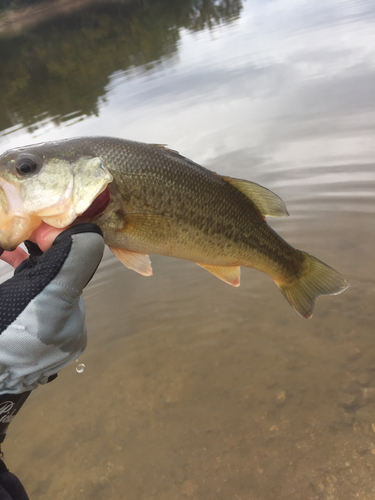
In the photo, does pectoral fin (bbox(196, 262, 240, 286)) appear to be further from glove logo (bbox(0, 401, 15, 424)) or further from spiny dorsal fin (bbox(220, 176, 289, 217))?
glove logo (bbox(0, 401, 15, 424))

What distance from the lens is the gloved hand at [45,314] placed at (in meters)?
1.54

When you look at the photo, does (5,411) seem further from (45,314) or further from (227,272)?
(227,272)

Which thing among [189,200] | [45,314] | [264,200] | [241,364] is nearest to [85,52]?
[241,364]

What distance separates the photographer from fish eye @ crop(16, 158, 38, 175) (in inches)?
68.3

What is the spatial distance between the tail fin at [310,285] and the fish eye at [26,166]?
5.19 ft

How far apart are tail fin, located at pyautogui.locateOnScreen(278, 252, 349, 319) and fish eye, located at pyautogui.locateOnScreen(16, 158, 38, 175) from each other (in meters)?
1.58

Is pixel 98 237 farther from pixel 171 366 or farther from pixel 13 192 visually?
pixel 171 366

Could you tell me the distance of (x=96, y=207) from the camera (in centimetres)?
179

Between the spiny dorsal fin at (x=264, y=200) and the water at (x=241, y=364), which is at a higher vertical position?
the spiny dorsal fin at (x=264, y=200)

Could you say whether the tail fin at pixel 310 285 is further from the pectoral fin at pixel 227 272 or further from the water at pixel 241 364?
the water at pixel 241 364

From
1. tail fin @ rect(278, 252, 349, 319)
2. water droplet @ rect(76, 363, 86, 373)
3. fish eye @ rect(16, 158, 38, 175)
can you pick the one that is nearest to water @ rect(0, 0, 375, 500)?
water droplet @ rect(76, 363, 86, 373)

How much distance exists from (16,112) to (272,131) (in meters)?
10.1

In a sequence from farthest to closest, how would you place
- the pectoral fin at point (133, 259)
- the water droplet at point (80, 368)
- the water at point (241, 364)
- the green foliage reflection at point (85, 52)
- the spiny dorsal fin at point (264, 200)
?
the green foliage reflection at point (85, 52) → the water droplet at point (80, 368) → the water at point (241, 364) → the spiny dorsal fin at point (264, 200) → the pectoral fin at point (133, 259)

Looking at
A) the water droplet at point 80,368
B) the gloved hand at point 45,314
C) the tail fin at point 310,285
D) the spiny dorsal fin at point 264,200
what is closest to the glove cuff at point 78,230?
the gloved hand at point 45,314
